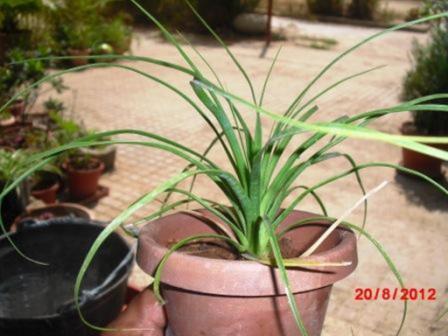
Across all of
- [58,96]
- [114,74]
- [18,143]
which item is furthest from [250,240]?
[114,74]

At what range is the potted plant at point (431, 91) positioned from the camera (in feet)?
12.9

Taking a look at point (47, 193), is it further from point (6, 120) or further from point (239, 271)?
point (239, 271)

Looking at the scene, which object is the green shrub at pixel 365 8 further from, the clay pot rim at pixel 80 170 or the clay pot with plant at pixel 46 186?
the clay pot with plant at pixel 46 186

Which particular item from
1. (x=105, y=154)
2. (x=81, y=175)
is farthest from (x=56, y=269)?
(x=105, y=154)

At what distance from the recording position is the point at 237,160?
96 centimetres

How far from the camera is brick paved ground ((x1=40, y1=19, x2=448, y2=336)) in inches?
91.9

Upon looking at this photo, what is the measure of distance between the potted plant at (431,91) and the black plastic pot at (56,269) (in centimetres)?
279

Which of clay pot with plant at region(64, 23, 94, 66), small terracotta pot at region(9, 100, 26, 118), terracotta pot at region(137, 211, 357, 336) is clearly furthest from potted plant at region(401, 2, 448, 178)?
clay pot with plant at region(64, 23, 94, 66)

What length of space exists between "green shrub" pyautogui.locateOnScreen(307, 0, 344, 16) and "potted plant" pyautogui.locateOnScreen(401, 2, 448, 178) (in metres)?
10.1

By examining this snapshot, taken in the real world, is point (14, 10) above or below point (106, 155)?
above

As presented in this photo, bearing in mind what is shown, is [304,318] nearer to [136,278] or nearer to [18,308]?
[18,308]

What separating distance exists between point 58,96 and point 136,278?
13.4 ft

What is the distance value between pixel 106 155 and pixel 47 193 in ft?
2.40

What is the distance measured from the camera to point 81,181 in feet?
11.2
